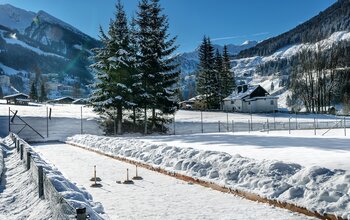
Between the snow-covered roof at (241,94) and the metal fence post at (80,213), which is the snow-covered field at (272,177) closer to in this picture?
the metal fence post at (80,213)

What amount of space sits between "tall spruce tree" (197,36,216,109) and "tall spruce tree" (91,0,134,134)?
36.0m

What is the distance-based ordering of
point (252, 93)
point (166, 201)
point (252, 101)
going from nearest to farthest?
1. point (166, 201)
2. point (252, 101)
3. point (252, 93)

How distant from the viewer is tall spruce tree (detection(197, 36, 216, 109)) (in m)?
78.2

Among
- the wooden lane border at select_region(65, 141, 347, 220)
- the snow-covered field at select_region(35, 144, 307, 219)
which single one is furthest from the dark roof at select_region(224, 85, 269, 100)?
the snow-covered field at select_region(35, 144, 307, 219)

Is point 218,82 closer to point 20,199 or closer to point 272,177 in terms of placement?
point 272,177

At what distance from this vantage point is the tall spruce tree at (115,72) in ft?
139

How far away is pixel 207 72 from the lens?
7838 centimetres

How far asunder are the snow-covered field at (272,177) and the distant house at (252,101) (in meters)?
68.8

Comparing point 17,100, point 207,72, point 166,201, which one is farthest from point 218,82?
point 166,201

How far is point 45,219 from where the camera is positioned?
846 cm

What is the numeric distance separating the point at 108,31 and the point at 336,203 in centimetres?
3899

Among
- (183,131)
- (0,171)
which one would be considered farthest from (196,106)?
(0,171)

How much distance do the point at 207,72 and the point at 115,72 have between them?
→ 3832 centimetres

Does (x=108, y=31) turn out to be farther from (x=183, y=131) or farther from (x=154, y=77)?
(x=183, y=131)
